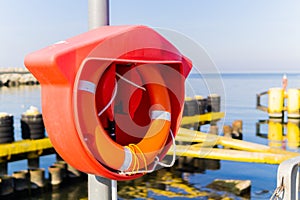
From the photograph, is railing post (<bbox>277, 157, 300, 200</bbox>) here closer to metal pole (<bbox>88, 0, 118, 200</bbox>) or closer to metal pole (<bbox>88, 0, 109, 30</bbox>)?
metal pole (<bbox>88, 0, 118, 200</bbox>)

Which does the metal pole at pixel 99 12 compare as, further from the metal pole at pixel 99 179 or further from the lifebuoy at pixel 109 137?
the lifebuoy at pixel 109 137

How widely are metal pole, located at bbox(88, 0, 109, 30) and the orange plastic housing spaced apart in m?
0.10

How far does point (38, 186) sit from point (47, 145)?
29.2 inches

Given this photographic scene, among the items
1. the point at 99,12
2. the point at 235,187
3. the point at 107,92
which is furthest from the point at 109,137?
the point at 235,187

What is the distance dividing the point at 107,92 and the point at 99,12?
1.26 feet

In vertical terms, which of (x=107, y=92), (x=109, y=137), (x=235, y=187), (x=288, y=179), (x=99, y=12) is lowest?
(x=235, y=187)

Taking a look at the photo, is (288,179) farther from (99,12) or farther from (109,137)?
(99,12)

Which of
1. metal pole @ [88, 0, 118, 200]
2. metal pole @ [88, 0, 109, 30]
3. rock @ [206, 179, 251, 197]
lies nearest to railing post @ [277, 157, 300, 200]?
metal pole @ [88, 0, 118, 200]

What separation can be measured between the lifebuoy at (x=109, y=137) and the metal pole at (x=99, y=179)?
0.16 meters

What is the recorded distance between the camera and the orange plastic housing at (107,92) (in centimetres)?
165

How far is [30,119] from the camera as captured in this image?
6801mm

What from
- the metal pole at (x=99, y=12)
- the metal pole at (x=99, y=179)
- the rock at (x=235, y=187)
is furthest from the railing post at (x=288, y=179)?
the rock at (x=235, y=187)

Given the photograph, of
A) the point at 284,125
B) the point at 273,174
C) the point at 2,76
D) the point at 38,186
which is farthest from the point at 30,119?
the point at 2,76

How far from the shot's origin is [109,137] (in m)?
1.81
